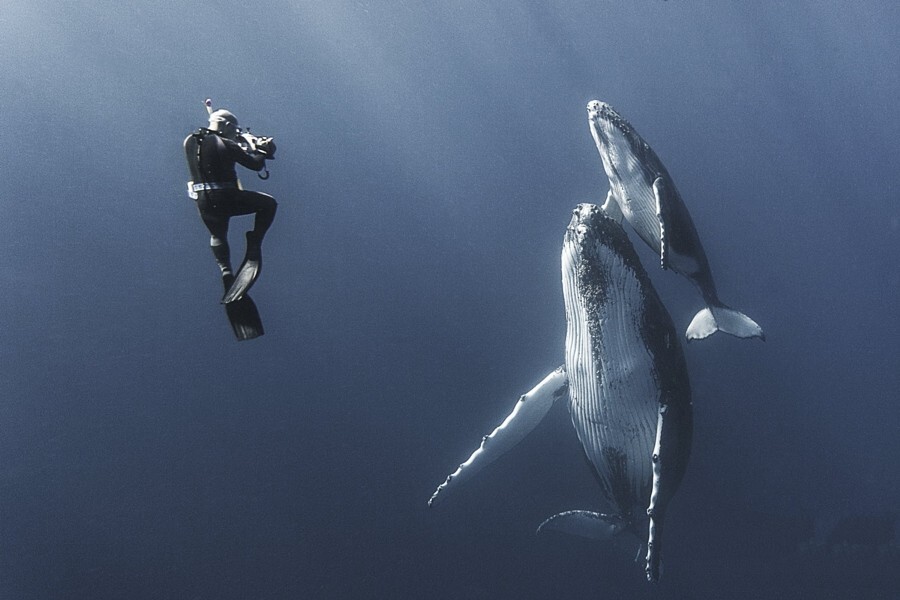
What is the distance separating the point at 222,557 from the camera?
1638cm

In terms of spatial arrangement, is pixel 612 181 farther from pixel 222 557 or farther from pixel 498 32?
pixel 498 32

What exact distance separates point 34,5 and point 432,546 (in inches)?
1080

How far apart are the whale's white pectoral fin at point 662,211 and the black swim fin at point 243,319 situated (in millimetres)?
3292

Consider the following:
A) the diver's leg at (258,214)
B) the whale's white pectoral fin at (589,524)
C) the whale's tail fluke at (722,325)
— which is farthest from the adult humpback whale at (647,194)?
the whale's white pectoral fin at (589,524)

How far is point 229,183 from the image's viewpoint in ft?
9.57

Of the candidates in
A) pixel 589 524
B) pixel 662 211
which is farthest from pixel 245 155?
pixel 589 524

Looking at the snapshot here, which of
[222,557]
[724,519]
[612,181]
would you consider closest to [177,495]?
[222,557]

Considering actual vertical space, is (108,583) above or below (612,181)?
below

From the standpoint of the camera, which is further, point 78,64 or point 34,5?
point 78,64

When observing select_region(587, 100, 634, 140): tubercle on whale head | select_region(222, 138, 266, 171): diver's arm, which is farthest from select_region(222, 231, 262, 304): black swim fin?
select_region(587, 100, 634, 140): tubercle on whale head

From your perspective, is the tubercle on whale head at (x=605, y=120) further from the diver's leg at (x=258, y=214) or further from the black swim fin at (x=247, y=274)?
the black swim fin at (x=247, y=274)

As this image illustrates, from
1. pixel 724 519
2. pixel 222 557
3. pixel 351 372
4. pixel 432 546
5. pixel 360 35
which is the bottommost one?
pixel 724 519

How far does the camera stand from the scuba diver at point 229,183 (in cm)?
283

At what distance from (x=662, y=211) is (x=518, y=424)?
162 inches
